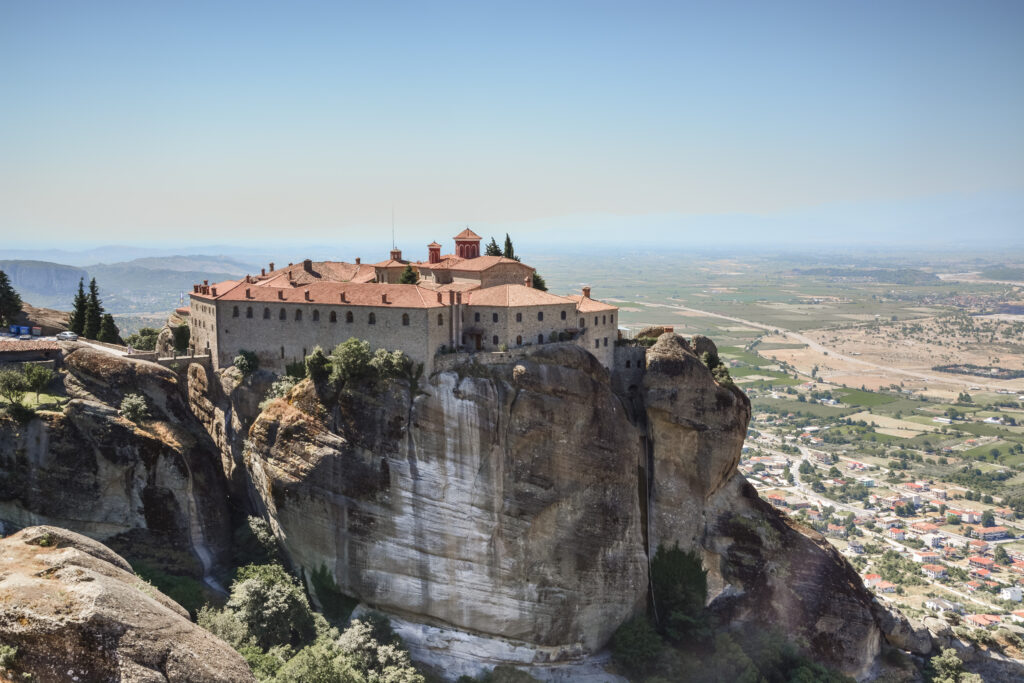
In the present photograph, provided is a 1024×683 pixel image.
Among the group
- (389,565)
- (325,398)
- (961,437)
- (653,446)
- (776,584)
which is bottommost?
(961,437)

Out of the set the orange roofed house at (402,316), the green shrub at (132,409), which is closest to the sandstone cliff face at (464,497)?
the orange roofed house at (402,316)

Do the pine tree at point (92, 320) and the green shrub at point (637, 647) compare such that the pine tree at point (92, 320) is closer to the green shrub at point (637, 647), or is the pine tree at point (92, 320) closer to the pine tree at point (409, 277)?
the pine tree at point (409, 277)

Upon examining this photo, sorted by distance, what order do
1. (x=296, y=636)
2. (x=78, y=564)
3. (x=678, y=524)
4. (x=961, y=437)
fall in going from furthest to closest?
(x=961, y=437), (x=678, y=524), (x=296, y=636), (x=78, y=564)

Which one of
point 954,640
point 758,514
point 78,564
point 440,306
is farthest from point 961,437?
point 78,564

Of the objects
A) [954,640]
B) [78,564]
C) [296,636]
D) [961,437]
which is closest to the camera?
[78,564]

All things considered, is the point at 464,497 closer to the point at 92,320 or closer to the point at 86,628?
→ the point at 86,628

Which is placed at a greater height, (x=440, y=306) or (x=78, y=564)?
(x=440, y=306)

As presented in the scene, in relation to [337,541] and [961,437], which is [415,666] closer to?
[337,541]

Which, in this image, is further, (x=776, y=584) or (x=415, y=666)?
(x=776, y=584)
